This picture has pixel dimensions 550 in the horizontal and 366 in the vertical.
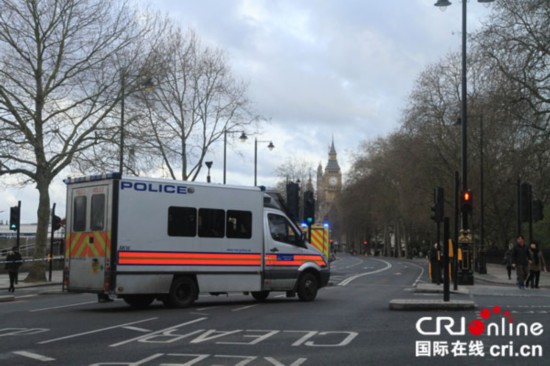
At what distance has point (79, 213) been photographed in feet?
56.2

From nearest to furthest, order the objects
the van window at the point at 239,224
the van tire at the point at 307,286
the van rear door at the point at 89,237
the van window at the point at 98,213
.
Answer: the van rear door at the point at 89,237 < the van window at the point at 98,213 < the van window at the point at 239,224 < the van tire at the point at 307,286

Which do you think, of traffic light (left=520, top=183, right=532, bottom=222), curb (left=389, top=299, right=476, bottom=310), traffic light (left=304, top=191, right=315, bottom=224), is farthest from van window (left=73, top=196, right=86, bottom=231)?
traffic light (left=520, top=183, right=532, bottom=222)

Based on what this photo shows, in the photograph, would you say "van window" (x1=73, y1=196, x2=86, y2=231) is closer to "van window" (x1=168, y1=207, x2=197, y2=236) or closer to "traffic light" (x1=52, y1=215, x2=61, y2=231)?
"van window" (x1=168, y1=207, x2=197, y2=236)

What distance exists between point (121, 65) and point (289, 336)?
81.5 feet

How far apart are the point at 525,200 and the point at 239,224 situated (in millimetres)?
16127

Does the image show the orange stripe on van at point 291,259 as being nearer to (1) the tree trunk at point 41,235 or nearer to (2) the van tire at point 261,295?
(2) the van tire at point 261,295

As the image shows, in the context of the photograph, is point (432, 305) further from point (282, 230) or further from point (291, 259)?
point (282, 230)

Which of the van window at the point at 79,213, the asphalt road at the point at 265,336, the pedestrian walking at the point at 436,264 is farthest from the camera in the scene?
the pedestrian walking at the point at 436,264

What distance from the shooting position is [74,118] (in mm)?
33062

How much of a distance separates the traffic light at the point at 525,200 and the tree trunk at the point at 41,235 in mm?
20868

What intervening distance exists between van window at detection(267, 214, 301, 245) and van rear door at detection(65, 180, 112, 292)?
452 centimetres

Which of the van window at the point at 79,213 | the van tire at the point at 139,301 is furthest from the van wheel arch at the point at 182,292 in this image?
the van window at the point at 79,213

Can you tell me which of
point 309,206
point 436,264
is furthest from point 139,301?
point 436,264

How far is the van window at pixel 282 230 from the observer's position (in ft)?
62.3
